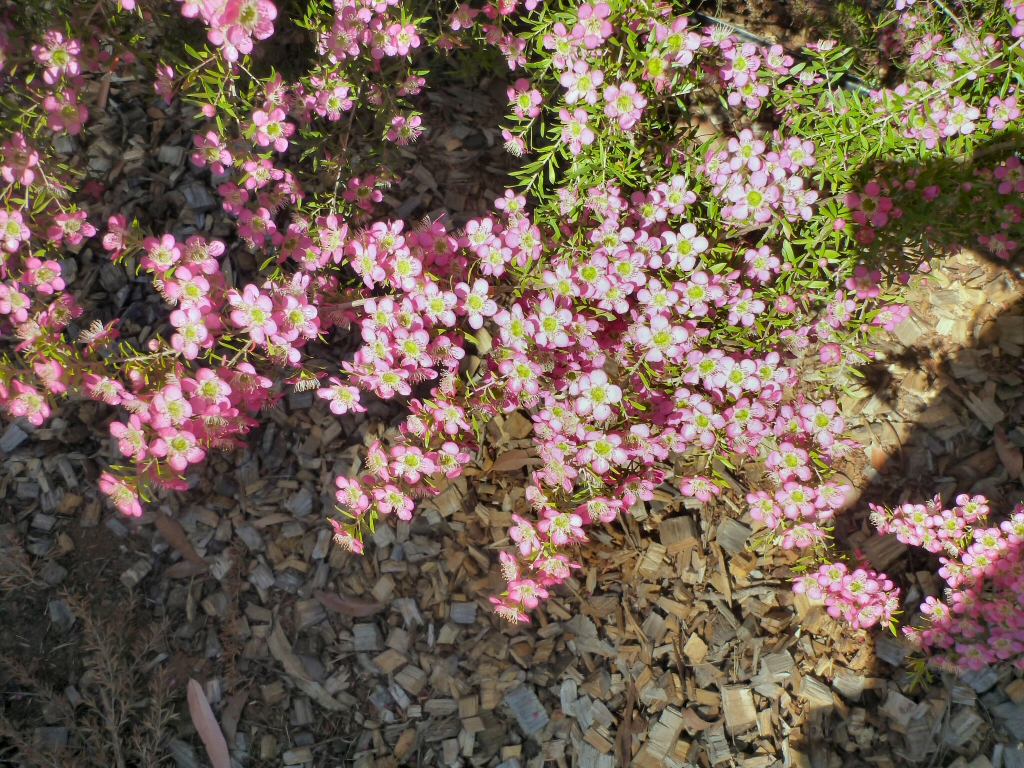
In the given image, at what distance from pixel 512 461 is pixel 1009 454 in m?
1.83

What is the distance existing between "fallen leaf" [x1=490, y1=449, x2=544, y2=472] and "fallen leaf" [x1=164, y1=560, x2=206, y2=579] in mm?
1138

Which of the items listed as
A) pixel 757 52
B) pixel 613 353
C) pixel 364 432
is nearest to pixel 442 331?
pixel 613 353

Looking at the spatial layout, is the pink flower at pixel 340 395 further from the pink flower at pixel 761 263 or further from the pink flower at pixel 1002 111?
the pink flower at pixel 1002 111

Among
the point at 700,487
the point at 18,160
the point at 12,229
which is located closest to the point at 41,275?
the point at 12,229

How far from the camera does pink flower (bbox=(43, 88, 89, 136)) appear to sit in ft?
6.19

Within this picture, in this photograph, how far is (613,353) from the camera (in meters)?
2.28

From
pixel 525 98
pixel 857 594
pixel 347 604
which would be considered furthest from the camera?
pixel 347 604

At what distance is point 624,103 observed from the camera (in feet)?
6.65

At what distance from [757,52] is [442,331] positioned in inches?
53.0

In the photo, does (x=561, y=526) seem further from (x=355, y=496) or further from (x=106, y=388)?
(x=106, y=388)

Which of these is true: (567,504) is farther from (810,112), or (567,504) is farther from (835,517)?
(810,112)

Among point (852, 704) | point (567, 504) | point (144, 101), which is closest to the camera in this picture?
point (567, 504)

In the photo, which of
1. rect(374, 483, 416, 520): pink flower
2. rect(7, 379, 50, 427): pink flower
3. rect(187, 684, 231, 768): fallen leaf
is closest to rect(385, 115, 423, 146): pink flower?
rect(374, 483, 416, 520): pink flower

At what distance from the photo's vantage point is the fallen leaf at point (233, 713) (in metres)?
2.44
